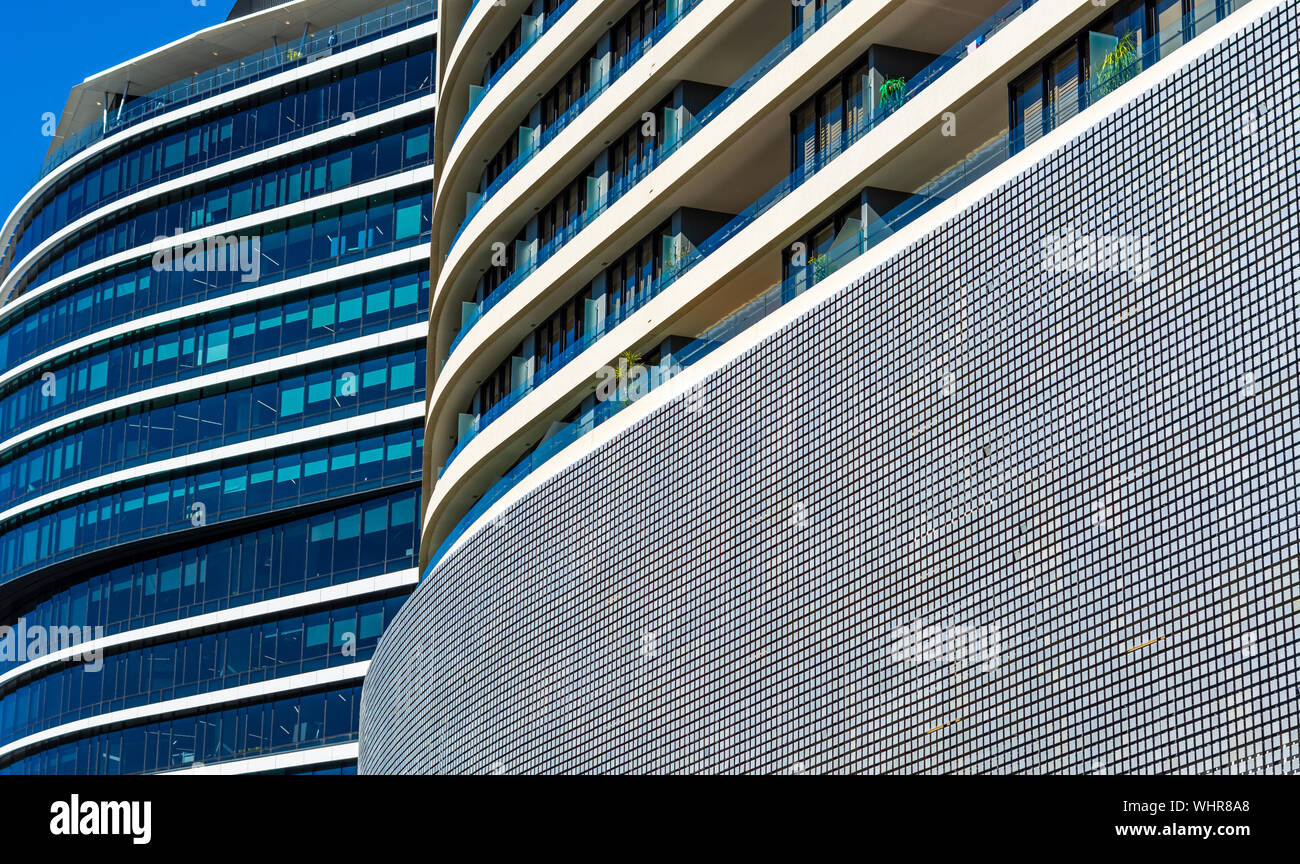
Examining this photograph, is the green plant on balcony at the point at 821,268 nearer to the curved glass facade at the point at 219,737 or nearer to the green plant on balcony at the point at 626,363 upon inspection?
the green plant on balcony at the point at 626,363

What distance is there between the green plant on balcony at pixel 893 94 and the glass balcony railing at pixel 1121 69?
2836mm

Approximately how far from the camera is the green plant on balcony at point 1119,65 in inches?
1080

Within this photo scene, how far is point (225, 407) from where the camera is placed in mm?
76812

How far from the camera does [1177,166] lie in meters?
25.8

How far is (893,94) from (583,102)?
450 inches

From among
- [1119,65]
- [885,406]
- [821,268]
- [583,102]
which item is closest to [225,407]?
[583,102]

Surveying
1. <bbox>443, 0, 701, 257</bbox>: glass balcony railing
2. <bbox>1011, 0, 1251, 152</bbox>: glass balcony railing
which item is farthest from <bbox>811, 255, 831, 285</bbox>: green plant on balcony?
<bbox>443, 0, 701, 257</bbox>: glass balcony railing

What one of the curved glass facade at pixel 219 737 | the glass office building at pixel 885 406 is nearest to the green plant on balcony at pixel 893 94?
the glass office building at pixel 885 406

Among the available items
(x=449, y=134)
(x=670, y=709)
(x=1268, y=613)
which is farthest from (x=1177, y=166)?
(x=449, y=134)

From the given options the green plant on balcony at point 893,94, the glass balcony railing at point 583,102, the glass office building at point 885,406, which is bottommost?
the glass office building at point 885,406

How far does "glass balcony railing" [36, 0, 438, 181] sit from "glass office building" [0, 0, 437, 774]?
147 millimetres

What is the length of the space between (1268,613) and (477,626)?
68.2 ft

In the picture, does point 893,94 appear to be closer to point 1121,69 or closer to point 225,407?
point 1121,69

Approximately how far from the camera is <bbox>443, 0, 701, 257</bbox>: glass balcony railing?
3966 cm
